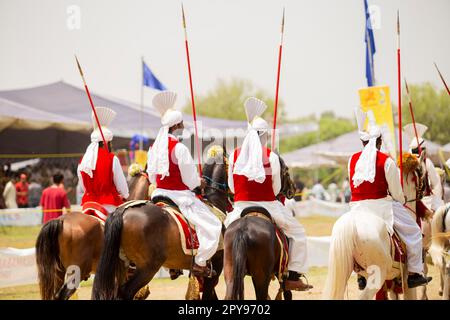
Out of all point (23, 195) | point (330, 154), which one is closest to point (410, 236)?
point (23, 195)

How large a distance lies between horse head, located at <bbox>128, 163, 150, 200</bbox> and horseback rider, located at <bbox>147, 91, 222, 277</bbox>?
3.98 ft

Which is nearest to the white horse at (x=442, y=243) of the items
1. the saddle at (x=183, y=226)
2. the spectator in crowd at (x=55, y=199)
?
the saddle at (x=183, y=226)

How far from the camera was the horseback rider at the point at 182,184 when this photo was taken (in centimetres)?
967

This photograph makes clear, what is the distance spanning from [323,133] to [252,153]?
83507 millimetres

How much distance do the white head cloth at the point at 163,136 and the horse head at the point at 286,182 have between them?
149cm

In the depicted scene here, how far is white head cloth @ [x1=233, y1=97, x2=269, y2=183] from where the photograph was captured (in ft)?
30.6

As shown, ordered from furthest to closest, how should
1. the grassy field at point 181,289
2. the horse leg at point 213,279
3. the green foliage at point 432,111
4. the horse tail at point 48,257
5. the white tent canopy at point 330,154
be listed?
the green foliage at point 432,111
the white tent canopy at point 330,154
the grassy field at point 181,289
the horse leg at point 213,279
the horse tail at point 48,257

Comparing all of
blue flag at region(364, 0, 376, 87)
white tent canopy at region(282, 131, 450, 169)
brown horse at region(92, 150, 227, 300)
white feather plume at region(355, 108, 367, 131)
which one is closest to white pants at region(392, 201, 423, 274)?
white feather plume at region(355, 108, 367, 131)

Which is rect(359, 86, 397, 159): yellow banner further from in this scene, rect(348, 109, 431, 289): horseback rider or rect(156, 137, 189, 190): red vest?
rect(156, 137, 189, 190): red vest

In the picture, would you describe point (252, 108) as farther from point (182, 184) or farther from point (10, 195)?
point (10, 195)

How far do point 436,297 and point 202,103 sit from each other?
63833 mm

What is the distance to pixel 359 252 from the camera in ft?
28.0

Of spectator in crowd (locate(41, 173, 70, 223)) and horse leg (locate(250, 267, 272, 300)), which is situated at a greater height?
spectator in crowd (locate(41, 173, 70, 223))

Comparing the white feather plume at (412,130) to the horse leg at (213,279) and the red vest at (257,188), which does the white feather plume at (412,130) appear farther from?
the horse leg at (213,279)
